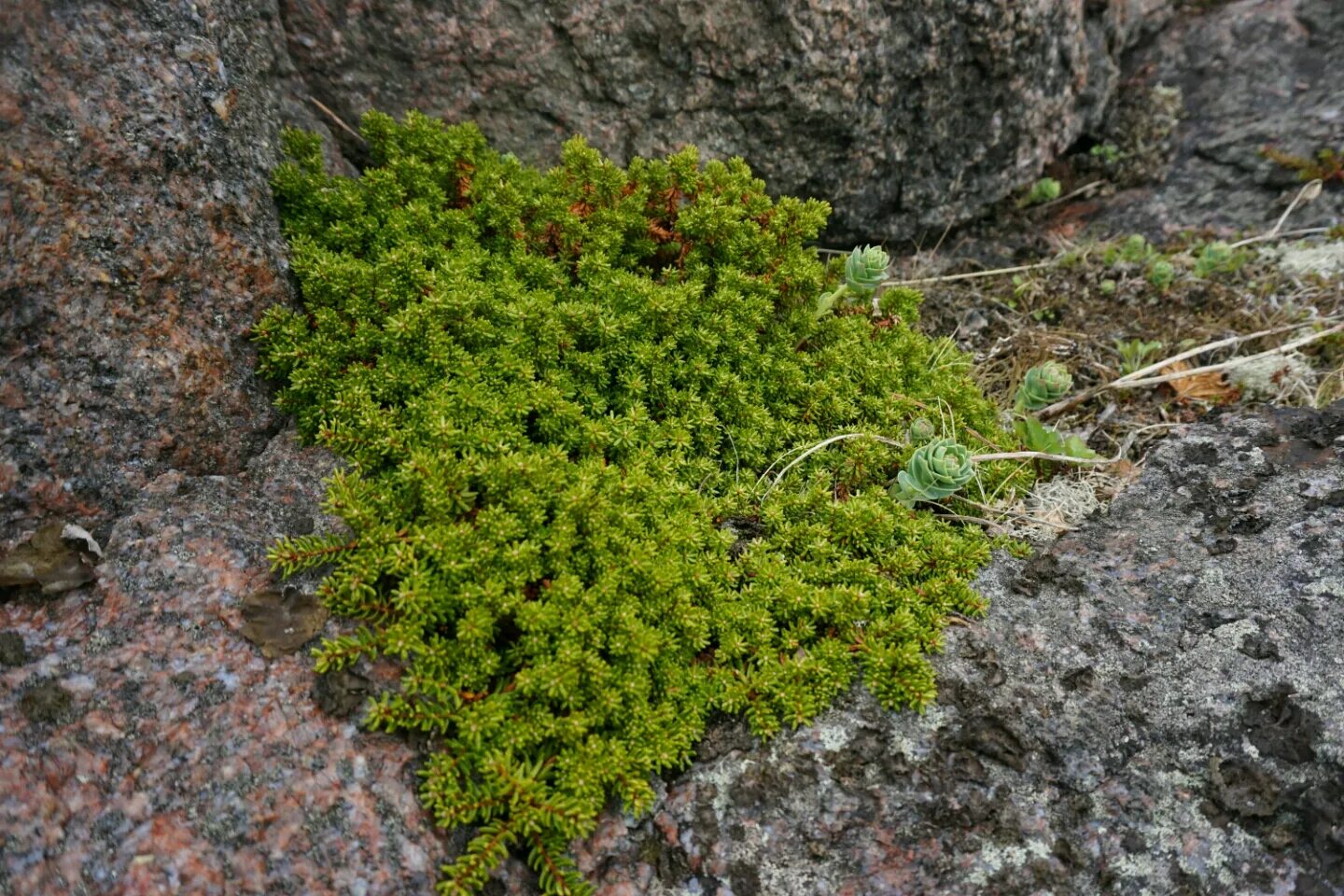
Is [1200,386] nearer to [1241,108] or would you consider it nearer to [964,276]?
[964,276]

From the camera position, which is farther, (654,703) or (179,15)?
(179,15)

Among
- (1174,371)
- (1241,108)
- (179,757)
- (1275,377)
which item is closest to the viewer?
(179,757)

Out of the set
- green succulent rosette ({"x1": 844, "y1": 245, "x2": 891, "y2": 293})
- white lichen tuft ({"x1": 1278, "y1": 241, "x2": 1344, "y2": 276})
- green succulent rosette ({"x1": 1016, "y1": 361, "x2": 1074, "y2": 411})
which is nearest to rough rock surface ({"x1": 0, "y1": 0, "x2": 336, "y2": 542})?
green succulent rosette ({"x1": 844, "y1": 245, "x2": 891, "y2": 293})

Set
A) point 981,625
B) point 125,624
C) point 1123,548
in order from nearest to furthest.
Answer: point 125,624 < point 981,625 < point 1123,548

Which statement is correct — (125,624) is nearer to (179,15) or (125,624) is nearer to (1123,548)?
(179,15)

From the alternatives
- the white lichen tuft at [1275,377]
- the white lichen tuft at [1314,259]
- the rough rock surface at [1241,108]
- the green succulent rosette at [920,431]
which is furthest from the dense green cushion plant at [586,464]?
the rough rock surface at [1241,108]

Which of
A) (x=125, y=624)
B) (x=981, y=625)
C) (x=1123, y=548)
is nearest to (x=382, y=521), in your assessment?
(x=125, y=624)

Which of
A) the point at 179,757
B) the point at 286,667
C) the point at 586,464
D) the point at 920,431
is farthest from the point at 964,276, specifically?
the point at 179,757

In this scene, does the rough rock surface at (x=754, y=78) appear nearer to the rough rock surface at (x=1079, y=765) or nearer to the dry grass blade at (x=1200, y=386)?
the dry grass blade at (x=1200, y=386)
